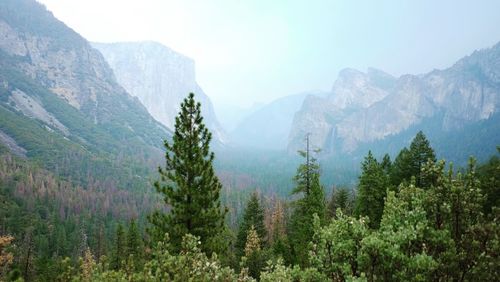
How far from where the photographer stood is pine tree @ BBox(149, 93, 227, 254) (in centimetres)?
2208

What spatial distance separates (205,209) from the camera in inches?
902

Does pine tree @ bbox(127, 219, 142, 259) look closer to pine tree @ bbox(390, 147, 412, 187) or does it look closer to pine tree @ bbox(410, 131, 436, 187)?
pine tree @ bbox(390, 147, 412, 187)

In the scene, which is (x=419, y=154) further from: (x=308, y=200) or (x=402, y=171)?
(x=308, y=200)

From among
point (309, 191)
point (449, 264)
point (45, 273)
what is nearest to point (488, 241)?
point (449, 264)

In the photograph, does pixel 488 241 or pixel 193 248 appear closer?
pixel 488 241

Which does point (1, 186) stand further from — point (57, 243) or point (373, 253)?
point (373, 253)

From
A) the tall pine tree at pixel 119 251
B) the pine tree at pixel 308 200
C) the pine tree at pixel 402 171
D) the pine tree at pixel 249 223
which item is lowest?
the tall pine tree at pixel 119 251

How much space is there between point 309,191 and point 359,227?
87.6 feet

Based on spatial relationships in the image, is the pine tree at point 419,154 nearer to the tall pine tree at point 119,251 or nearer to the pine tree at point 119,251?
the tall pine tree at point 119,251

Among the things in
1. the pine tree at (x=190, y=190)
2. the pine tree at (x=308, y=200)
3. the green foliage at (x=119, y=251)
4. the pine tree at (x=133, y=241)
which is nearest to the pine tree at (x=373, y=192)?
the pine tree at (x=308, y=200)

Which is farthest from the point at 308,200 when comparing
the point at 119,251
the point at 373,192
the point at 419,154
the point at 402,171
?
the point at 119,251

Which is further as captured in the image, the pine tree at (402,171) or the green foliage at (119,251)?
the green foliage at (119,251)

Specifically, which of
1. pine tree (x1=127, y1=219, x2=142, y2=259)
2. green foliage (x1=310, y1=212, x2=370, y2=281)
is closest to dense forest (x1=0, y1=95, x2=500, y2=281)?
green foliage (x1=310, y1=212, x2=370, y2=281)

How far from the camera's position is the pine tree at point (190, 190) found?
22.1m
